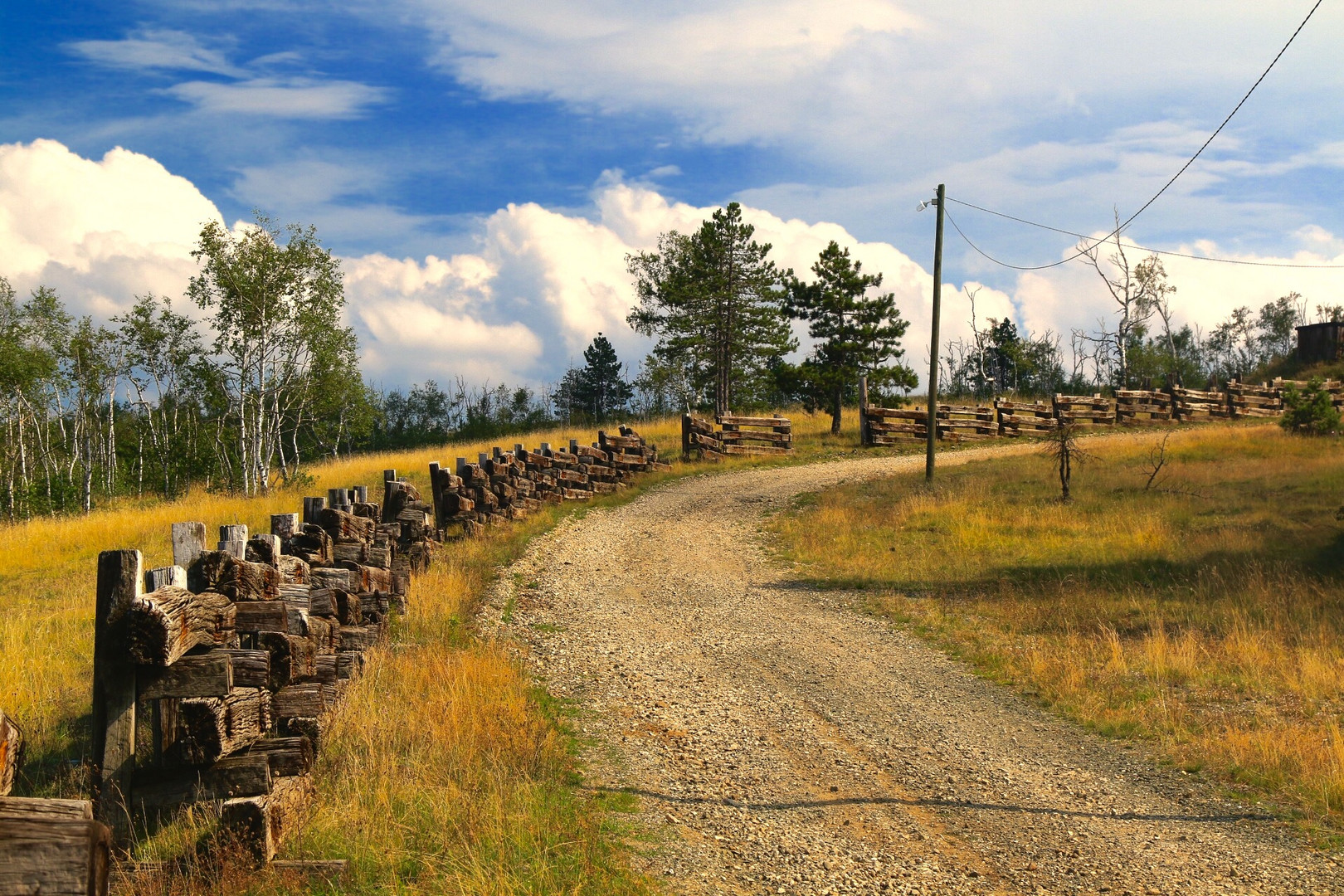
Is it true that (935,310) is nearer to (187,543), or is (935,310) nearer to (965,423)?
(965,423)

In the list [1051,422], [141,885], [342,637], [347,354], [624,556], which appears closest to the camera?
[141,885]

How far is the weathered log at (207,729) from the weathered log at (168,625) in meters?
0.35

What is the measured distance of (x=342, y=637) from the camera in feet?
26.6

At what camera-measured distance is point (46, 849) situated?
6.90 feet

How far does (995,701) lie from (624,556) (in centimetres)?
793

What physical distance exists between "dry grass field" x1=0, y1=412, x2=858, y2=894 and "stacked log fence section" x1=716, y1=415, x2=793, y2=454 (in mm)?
18644

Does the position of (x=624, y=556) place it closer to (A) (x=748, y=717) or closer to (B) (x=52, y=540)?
(A) (x=748, y=717)

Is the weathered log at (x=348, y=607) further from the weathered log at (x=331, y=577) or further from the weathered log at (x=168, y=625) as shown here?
the weathered log at (x=168, y=625)

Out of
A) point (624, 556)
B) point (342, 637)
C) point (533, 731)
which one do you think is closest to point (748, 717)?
point (533, 731)

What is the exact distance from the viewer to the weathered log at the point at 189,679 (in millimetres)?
5051

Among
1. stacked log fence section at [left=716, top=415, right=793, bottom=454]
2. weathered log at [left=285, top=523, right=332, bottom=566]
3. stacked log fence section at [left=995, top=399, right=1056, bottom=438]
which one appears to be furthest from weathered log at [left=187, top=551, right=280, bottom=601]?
stacked log fence section at [left=995, top=399, right=1056, bottom=438]

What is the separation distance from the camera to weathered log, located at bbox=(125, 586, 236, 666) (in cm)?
478

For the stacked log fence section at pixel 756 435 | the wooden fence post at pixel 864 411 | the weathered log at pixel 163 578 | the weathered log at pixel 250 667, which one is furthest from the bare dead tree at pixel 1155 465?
the weathered log at pixel 163 578

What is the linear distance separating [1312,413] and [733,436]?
689 inches
